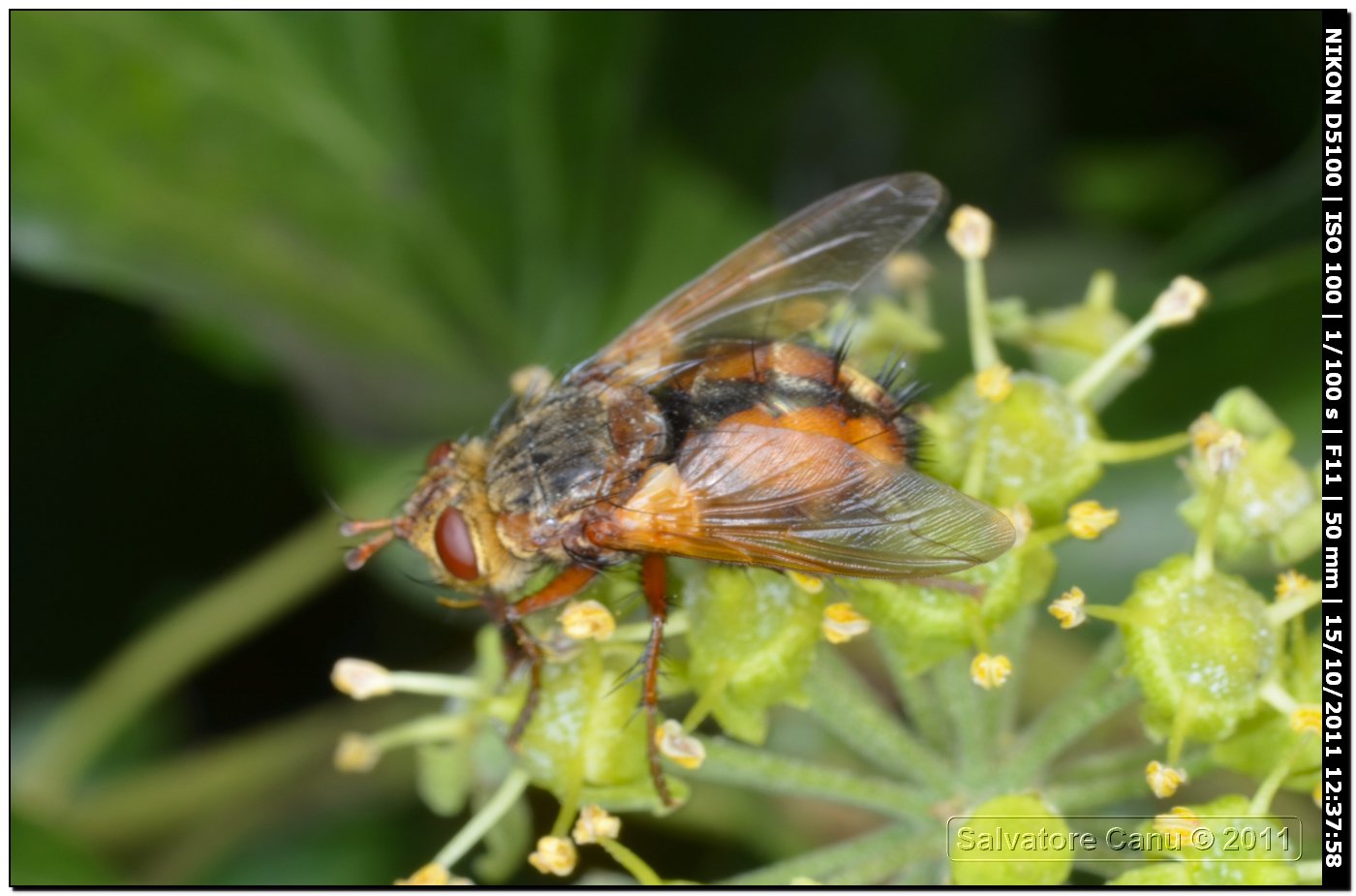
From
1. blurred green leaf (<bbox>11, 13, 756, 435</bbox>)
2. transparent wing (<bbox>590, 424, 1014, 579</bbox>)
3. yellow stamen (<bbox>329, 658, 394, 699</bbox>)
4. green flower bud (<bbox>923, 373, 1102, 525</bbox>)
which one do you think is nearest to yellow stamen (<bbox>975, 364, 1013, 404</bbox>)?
green flower bud (<bbox>923, 373, 1102, 525</bbox>)

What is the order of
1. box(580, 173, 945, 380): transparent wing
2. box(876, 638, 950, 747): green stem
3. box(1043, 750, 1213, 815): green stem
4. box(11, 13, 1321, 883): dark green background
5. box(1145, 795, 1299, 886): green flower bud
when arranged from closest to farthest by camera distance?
box(1145, 795, 1299, 886): green flower bud < box(1043, 750, 1213, 815): green stem < box(876, 638, 950, 747): green stem < box(580, 173, 945, 380): transparent wing < box(11, 13, 1321, 883): dark green background

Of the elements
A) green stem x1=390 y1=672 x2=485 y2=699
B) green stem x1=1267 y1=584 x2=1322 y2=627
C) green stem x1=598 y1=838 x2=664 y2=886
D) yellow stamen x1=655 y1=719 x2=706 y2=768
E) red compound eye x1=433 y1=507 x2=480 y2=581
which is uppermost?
red compound eye x1=433 y1=507 x2=480 y2=581

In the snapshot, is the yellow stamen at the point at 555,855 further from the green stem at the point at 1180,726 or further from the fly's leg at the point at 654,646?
the green stem at the point at 1180,726

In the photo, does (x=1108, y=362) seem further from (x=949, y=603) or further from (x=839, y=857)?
(x=839, y=857)

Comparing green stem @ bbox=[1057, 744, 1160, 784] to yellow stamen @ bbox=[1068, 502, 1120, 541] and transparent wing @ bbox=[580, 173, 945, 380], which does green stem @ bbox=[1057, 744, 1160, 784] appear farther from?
transparent wing @ bbox=[580, 173, 945, 380]

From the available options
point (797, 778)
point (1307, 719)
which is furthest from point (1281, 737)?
point (797, 778)
